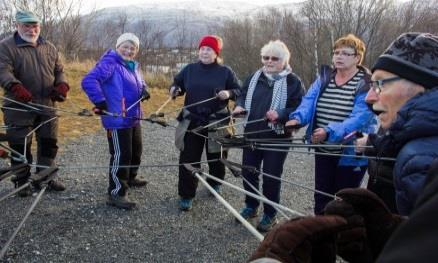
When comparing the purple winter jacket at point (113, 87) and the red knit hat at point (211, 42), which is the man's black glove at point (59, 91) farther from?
the red knit hat at point (211, 42)

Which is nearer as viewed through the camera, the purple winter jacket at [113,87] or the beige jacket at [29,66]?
the purple winter jacket at [113,87]

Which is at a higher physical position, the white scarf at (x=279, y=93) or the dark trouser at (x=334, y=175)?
the white scarf at (x=279, y=93)

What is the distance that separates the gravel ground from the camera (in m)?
3.54

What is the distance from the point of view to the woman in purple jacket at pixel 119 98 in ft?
13.6

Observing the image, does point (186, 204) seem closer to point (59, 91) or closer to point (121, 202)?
point (121, 202)

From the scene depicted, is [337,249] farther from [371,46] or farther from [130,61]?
[371,46]

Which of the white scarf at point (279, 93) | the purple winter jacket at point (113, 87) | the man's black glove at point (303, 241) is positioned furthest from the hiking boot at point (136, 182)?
the man's black glove at point (303, 241)

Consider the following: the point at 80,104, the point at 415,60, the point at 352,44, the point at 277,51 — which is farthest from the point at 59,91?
the point at 80,104

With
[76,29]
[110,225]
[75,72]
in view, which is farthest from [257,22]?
[110,225]

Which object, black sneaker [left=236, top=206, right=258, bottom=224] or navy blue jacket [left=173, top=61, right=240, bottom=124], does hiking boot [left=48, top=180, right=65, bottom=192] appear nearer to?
navy blue jacket [left=173, top=61, right=240, bottom=124]

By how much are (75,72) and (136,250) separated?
1188 cm

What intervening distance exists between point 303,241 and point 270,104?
2.86 metres

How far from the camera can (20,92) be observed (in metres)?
4.17

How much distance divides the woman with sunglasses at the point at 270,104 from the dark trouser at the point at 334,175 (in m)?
0.48
